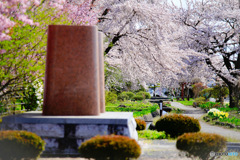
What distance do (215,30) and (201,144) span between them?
883 inches

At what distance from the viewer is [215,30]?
27.2 metres

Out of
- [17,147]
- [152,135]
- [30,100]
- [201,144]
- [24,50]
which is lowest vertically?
[152,135]

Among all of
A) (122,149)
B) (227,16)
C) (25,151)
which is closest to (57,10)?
(25,151)

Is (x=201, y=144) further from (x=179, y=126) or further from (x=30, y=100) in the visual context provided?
(x=30, y=100)

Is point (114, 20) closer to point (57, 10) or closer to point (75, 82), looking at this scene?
point (57, 10)

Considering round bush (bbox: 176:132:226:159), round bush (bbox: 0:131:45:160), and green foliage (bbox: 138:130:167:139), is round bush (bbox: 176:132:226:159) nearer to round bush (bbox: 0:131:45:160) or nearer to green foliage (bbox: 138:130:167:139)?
round bush (bbox: 0:131:45:160)

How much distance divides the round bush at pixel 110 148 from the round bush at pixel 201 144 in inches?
55.9

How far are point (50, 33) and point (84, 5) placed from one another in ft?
16.1

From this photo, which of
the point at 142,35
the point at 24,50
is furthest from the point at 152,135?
the point at 142,35

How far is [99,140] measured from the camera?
5.90m

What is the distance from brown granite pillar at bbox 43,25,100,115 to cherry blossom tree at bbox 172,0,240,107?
19126 mm

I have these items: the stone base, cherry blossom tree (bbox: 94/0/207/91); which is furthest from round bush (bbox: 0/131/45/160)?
cherry blossom tree (bbox: 94/0/207/91)

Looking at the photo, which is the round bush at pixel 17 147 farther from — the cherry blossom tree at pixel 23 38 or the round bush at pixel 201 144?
the round bush at pixel 201 144

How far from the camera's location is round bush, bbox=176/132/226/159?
671cm
